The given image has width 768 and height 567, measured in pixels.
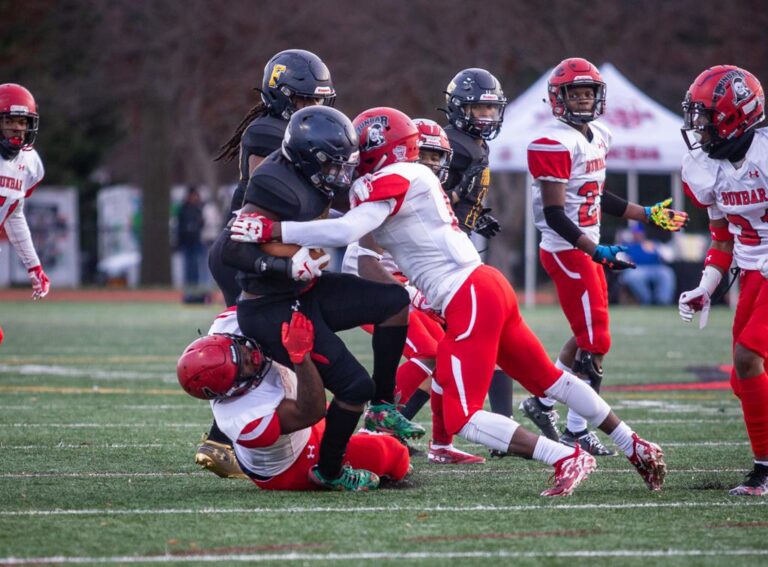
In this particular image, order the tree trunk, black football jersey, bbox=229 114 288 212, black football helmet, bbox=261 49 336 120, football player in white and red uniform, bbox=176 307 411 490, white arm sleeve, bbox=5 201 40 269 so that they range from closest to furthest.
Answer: football player in white and red uniform, bbox=176 307 411 490
black football jersey, bbox=229 114 288 212
black football helmet, bbox=261 49 336 120
white arm sleeve, bbox=5 201 40 269
the tree trunk

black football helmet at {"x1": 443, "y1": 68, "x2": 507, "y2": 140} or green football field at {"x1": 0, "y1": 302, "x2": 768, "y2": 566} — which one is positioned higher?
black football helmet at {"x1": 443, "y1": 68, "x2": 507, "y2": 140}

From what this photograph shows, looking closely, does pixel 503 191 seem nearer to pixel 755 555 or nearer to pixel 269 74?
pixel 269 74

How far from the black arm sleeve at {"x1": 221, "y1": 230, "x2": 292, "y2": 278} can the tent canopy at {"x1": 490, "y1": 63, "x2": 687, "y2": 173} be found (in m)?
14.0

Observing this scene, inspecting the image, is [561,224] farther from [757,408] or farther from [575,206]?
[757,408]

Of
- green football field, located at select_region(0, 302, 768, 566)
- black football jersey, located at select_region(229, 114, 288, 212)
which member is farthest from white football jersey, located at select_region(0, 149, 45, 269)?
black football jersey, located at select_region(229, 114, 288, 212)

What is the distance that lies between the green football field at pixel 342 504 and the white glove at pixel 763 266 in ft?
3.29

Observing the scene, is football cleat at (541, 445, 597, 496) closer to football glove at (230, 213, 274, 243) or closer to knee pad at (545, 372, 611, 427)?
knee pad at (545, 372, 611, 427)

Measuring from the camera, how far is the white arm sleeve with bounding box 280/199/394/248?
5961 millimetres

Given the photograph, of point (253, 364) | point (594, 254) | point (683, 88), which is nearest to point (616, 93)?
point (683, 88)

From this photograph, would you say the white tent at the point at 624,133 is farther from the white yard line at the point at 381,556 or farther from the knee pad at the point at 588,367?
the white yard line at the point at 381,556

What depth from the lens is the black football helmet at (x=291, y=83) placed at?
728 cm

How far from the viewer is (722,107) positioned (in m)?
6.45

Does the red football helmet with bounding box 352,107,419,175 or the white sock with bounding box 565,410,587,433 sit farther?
the white sock with bounding box 565,410,587,433

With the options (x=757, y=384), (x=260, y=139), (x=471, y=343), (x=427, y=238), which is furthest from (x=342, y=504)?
(x=260, y=139)
